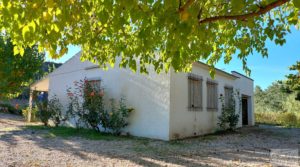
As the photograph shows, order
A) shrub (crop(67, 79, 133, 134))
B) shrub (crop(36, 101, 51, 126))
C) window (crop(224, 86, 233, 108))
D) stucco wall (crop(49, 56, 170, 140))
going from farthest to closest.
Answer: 1. window (crop(224, 86, 233, 108))
2. shrub (crop(36, 101, 51, 126))
3. shrub (crop(67, 79, 133, 134))
4. stucco wall (crop(49, 56, 170, 140))

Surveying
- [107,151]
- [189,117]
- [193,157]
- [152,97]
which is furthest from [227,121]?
[107,151]

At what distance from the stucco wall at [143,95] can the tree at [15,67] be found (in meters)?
5.32

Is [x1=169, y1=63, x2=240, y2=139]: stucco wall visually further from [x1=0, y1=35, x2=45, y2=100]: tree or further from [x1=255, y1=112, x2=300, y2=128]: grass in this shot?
[x1=255, y1=112, x2=300, y2=128]: grass

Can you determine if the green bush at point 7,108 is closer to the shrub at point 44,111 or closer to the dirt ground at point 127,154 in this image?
the shrub at point 44,111

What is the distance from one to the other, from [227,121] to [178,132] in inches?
152

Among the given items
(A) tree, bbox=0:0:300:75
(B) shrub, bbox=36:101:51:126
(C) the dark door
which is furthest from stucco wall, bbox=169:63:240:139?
(B) shrub, bbox=36:101:51:126

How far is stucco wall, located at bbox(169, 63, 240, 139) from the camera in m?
9.30

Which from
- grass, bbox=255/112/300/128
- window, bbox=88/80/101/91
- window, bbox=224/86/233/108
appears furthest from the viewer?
grass, bbox=255/112/300/128

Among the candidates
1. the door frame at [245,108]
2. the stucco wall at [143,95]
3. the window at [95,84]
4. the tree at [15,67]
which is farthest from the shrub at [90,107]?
the door frame at [245,108]

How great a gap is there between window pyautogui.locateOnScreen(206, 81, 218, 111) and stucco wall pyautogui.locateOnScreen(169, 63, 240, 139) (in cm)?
24

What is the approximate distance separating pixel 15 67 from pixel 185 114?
10.4 m

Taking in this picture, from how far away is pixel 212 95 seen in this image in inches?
476

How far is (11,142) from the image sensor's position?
7984mm

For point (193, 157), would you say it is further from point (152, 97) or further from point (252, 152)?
point (152, 97)
